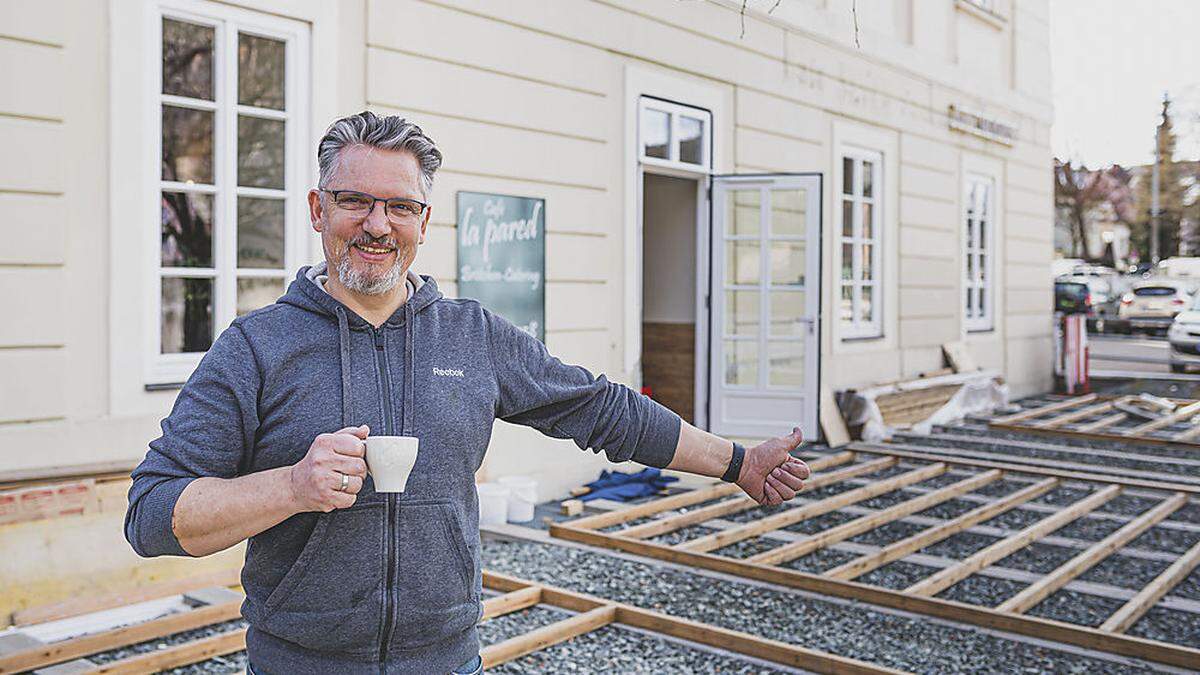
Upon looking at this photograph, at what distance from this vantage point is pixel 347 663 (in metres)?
1.86

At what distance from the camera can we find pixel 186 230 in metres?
5.21

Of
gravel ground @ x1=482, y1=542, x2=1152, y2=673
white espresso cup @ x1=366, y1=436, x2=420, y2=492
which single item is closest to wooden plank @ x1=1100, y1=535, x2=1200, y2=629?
gravel ground @ x1=482, y1=542, x2=1152, y2=673

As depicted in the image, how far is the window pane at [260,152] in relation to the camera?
17.7 ft

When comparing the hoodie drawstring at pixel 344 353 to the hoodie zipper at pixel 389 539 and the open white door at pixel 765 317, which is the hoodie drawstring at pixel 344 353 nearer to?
the hoodie zipper at pixel 389 539

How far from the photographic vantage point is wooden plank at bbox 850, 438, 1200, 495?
7.53m

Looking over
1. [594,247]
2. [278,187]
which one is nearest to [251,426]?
[278,187]

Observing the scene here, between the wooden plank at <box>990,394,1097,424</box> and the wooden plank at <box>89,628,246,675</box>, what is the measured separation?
8.40m

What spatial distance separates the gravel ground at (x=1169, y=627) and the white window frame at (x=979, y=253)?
25.6 ft

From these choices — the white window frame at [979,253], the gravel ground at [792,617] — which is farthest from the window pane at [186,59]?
the white window frame at [979,253]

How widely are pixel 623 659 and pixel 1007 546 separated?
257cm

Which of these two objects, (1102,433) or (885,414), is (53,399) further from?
(1102,433)

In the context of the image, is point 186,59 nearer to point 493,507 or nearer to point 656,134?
point 493,507

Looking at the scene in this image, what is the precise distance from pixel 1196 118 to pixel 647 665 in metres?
33.0

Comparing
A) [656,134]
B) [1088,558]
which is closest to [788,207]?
[656,134]
